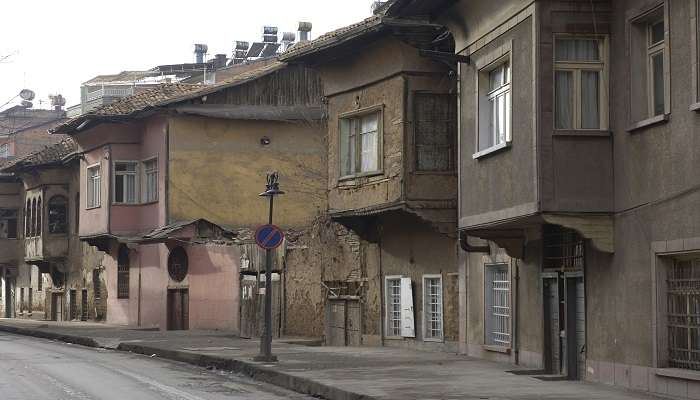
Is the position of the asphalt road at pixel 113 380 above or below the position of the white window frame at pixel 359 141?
below

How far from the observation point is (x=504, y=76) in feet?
65.7

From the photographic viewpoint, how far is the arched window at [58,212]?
52656 millimetres

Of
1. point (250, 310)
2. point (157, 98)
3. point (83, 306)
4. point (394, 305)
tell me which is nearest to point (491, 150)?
point (394, 305)

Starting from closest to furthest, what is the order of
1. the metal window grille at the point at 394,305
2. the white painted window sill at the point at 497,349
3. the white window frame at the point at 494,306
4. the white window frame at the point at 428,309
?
1. the white painted window sill at the point at 497,349
2. the white window frame at the point at 494,306
3. the white window frame at the point at 428,309
4. the metal window grille at the point at 394,305

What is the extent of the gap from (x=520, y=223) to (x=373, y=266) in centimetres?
1030

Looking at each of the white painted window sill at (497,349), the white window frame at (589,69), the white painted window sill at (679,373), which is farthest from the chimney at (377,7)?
the white painted window sill at (679,373)

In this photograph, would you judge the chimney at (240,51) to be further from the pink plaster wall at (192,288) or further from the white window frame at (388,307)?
the white window frame at (388,307)

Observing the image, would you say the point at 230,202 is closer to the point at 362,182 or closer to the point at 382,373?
the point at 362,182

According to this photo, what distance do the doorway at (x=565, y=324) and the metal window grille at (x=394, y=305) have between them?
25.9 feet

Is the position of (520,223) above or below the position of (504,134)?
below

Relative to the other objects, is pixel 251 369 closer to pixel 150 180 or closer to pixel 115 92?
pixel 150 180

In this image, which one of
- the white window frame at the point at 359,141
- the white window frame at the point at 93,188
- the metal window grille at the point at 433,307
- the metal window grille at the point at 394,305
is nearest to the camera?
the metal window grille at the point at 433,307

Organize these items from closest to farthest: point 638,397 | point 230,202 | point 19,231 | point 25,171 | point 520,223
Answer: point 638,397, point 520,223, point 230,202, point 25,171, point 19,231

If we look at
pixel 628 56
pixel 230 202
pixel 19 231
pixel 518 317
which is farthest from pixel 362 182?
pixel 19 231
